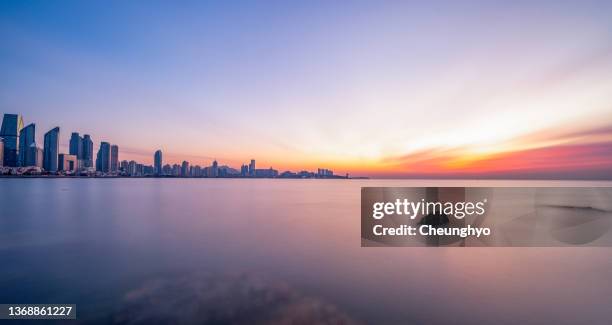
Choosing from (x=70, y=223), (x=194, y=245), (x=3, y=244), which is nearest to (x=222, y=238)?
(x=194, y=245)

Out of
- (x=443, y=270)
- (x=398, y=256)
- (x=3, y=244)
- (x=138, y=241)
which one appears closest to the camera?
(x=443, y=270)

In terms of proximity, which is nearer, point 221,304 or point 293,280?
point 221,304

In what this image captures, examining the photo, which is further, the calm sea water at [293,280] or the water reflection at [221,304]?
the calm sea water at [293,280]

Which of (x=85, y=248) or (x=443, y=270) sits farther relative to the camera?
(x=85, y=248)

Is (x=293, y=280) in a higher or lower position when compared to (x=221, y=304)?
lower

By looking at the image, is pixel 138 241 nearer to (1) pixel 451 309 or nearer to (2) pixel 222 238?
(2) pixel 222 238

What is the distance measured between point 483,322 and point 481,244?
548 inches

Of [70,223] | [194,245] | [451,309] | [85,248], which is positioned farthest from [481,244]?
[70,223]

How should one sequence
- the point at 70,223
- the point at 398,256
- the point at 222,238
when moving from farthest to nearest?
the point at 70,223
the point at 222,238
the point at 398,256

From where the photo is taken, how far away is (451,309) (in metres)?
11.1

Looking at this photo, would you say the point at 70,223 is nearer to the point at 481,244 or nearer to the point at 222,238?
the point at 222,238

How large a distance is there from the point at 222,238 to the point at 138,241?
6.29 m

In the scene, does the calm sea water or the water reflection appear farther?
the calm sea water

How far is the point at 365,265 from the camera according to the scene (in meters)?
16.5
